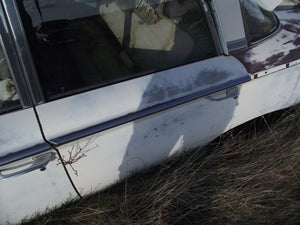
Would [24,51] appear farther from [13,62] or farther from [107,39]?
[107,39]

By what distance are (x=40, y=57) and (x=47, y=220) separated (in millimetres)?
1022

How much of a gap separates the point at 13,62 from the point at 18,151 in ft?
1.36

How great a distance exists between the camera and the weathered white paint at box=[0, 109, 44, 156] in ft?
3.64

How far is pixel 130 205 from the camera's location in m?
1.73

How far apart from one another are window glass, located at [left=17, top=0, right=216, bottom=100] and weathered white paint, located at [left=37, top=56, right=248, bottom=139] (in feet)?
0.24

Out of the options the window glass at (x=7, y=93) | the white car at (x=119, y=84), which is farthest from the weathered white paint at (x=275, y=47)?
the window glass at (x=7, y=93)

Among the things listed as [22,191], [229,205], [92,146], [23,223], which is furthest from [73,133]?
[229,205]

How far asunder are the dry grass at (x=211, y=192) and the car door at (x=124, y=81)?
0.22 meters

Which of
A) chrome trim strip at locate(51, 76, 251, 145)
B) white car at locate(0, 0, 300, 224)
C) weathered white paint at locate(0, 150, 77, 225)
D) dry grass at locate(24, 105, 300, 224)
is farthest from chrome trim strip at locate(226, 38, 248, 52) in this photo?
weathered white paint at locate(0, 150, 77, 225)

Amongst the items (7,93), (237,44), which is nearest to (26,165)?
(7,93)

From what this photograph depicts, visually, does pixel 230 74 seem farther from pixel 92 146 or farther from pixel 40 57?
pixel 40 57

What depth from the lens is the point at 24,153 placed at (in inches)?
44.3

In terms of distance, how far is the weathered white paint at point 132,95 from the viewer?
1197 millimetres

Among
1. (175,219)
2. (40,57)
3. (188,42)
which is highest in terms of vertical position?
(40,57)
